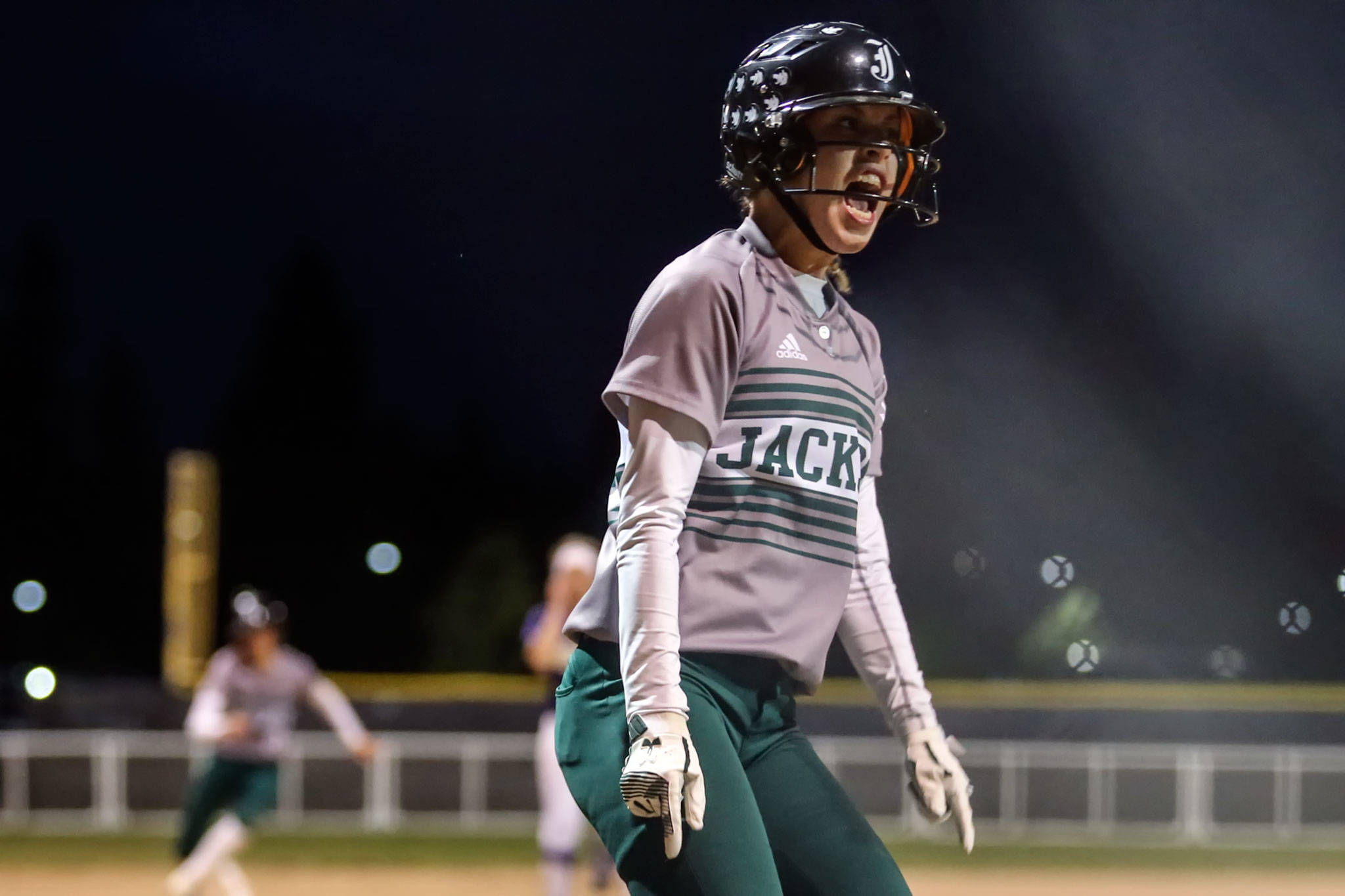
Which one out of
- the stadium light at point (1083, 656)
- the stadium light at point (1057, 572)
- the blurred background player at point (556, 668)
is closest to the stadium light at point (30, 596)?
the stadium light at point (1083, 656)

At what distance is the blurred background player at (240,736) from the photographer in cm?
930

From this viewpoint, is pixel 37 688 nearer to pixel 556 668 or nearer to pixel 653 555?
pixel 556 668

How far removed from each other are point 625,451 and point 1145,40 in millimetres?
9325

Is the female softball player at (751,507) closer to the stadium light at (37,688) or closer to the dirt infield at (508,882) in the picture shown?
the dirt infield at (508,882)

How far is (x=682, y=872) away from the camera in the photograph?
2490mm

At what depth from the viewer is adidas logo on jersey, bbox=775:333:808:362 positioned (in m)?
2.68

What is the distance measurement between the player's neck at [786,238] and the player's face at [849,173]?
4 cm

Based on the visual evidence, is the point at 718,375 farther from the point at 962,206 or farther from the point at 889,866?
the point at 962,206

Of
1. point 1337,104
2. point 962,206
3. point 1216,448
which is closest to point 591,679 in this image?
point 1337,104

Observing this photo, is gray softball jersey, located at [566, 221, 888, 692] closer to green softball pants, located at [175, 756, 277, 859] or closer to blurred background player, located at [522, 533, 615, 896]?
blurred background player, located at [522, 533, 615, 896]

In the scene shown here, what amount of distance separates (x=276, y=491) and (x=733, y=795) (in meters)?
53.3

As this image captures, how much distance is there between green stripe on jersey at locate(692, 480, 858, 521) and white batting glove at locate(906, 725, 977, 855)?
1.97ft

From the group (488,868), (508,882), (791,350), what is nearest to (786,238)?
(791,350)

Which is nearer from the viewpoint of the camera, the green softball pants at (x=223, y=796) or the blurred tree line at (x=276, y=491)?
the green softball pants at (x=223, y=796)
